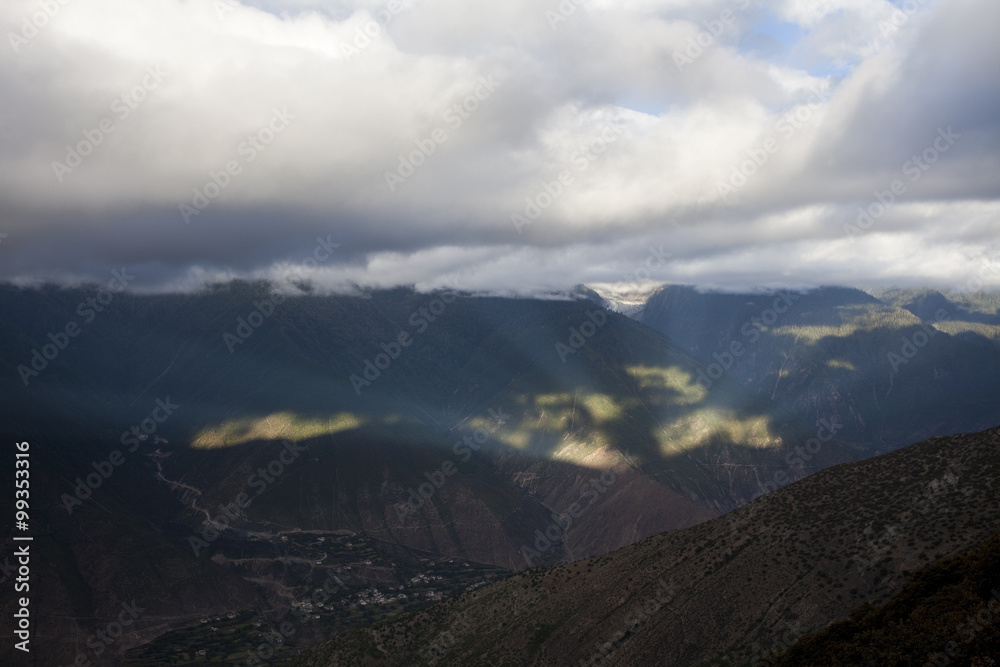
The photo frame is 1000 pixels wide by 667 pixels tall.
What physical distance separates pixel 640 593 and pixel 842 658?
6272 centimetres

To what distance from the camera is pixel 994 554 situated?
67812mm

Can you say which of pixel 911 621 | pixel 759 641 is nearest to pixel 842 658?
pixel 911 621

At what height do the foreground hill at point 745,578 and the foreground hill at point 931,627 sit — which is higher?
the foreground hill at point 931,627

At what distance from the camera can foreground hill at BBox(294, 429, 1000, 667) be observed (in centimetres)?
10138

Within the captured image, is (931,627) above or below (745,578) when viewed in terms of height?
above

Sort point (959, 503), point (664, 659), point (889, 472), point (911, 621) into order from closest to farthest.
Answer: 1. point (911, 621)
2. point (959, 503)
3. point (664, 659)
4. point (889, 472)

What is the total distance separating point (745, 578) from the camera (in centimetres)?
11488

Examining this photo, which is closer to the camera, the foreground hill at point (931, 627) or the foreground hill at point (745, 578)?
the foreground hill at point (931, 627)

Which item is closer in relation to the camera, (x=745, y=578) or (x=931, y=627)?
(x=931, y=627)

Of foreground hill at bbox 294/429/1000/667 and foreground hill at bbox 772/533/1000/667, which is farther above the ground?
foreground hill at bbox 772/533/1000/667

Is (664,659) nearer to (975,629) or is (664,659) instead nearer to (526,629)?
(526,629)

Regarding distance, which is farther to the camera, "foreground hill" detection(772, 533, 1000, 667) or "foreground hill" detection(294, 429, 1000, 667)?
"foreground hill" detection(294, 429, 1000, 667)

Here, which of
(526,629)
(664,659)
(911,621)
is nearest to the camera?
(911,621)

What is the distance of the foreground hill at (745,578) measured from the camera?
101 meters
